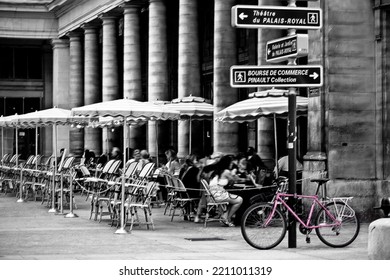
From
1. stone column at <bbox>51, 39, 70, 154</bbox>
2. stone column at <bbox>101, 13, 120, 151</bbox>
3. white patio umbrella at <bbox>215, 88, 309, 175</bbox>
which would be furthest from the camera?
stone column at <bbox>51, 39, 70, 154</bbox>

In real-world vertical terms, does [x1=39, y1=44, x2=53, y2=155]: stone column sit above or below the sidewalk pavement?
above

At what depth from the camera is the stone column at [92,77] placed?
161 feet

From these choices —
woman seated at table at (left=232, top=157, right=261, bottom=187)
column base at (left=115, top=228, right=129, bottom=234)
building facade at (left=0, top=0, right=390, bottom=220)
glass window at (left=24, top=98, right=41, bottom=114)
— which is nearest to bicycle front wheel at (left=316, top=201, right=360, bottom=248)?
column base at (left=115, top=228, right=129, bottom=234)

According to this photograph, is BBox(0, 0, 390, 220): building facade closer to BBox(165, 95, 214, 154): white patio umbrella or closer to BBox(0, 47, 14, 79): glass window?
BBox(0, 47, 14, 79): glass window

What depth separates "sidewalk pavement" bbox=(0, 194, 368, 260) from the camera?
1416 cm

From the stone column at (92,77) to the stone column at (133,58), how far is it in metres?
8.58

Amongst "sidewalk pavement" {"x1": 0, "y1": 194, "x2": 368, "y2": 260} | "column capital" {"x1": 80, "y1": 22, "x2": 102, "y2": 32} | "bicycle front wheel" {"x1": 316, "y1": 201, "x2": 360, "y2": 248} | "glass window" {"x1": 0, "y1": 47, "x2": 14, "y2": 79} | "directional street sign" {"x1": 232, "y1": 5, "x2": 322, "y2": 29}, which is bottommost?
"sidewalk pavement" {"x1": 0, "y1": 194, "x2": 368, "y2": 260}

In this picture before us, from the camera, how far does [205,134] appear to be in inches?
1626

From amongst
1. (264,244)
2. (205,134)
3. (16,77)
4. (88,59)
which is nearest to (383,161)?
(264,244)

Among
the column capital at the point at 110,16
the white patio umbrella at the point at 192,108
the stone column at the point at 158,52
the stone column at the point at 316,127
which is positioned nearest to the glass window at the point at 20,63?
the column capital at the point at 110,16

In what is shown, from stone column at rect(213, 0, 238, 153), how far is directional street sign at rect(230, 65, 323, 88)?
46.9ft

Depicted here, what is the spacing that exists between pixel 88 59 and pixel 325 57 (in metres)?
29.8

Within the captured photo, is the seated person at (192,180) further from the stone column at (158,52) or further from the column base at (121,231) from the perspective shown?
the stone column at (158,52)
